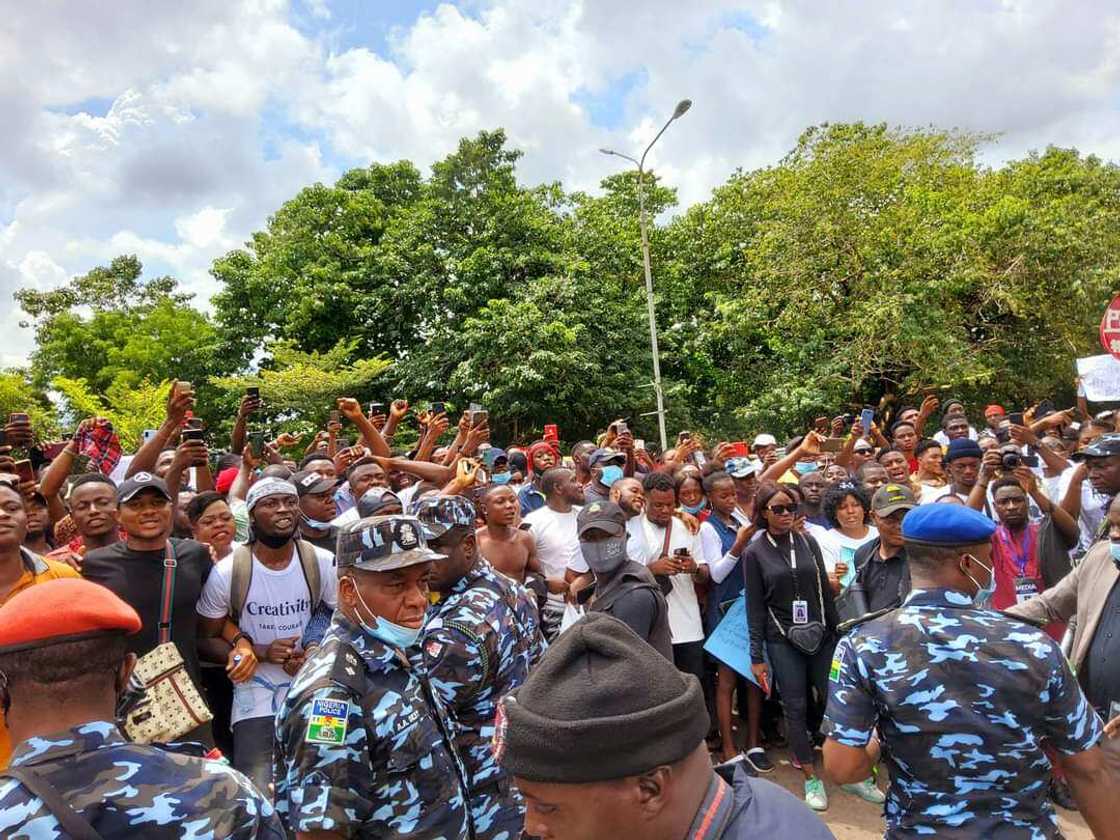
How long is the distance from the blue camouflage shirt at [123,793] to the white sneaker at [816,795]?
4.09 m

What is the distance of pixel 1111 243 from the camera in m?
18.9

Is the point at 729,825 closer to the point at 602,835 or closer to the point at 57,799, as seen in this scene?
the point at 602,835

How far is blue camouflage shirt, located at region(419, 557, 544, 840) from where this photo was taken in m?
2.76

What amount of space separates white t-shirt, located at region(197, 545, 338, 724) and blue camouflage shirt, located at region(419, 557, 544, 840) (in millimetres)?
1409

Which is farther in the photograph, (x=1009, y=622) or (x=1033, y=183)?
(x=1033, y=183)

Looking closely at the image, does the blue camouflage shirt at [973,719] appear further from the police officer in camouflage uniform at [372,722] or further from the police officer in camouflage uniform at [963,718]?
the police officer in camouflage uniform at [372,722]

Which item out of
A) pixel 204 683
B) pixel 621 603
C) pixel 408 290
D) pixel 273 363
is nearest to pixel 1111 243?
pixel 408 290

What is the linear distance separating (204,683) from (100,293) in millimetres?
40035

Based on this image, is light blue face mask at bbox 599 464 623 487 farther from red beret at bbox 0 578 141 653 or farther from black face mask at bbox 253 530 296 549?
red beret at bbox 0 578 141 653

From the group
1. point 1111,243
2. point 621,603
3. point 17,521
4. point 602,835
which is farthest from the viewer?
point 1111,243

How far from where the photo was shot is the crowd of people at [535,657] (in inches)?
53.0

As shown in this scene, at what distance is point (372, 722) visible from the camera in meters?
2.28

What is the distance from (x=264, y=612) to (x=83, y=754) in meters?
2.31

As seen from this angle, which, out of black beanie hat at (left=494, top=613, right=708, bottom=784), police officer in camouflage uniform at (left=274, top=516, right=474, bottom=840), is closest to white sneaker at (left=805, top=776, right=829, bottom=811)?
police officer in camouflage uniform at (left=274, top=516, right=474, bottom=840)
